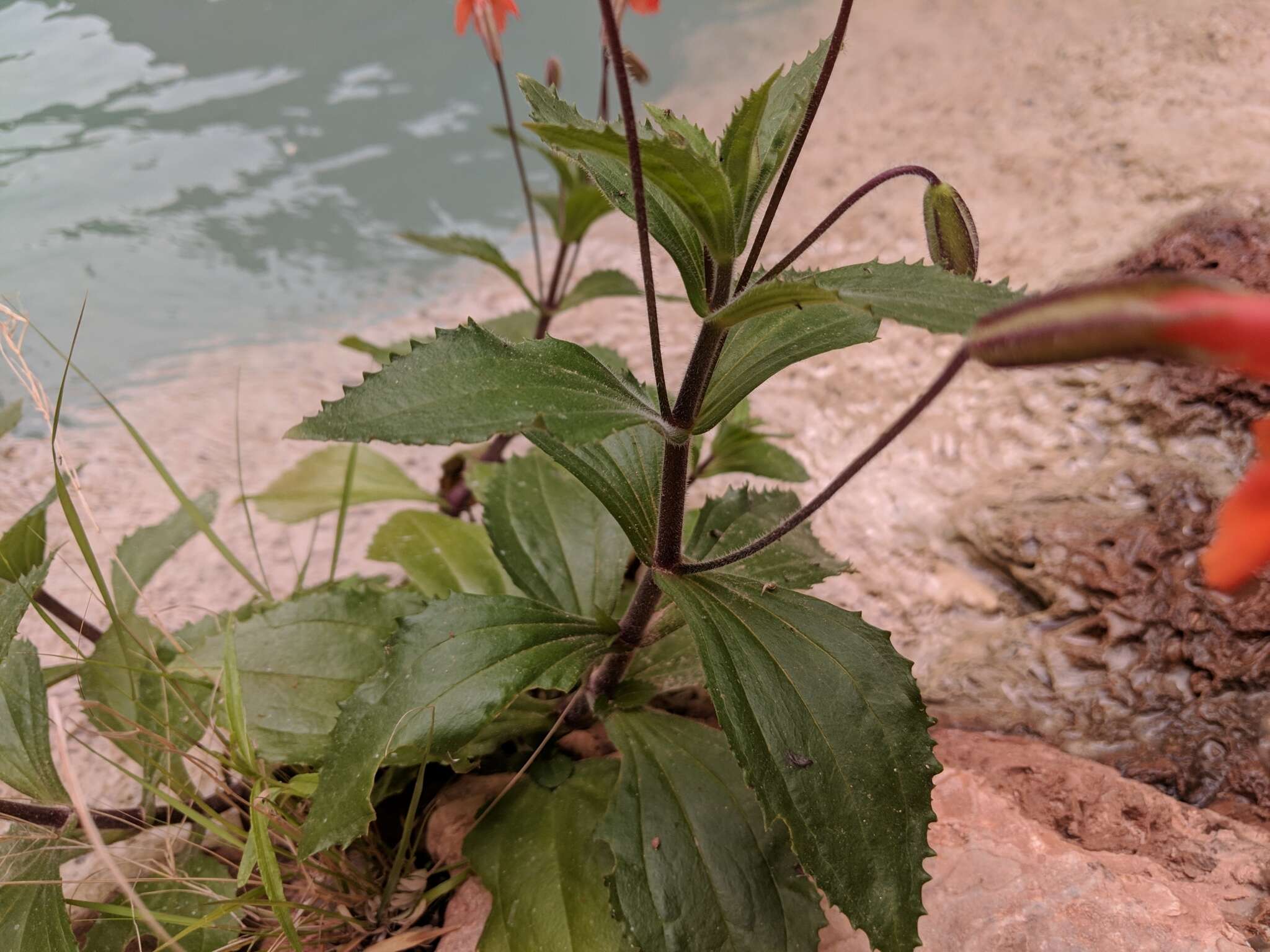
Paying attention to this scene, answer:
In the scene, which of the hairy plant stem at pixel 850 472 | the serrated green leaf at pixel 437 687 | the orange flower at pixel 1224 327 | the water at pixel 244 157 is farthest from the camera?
the water at pixel 244 157

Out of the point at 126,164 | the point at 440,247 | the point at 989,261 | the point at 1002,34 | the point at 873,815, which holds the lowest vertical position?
the point at 873,815

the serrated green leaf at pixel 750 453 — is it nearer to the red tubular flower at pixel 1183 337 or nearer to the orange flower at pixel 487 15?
the orange flower at pixel 487 15

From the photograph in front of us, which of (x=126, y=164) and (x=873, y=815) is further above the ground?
(x=126, y=164)

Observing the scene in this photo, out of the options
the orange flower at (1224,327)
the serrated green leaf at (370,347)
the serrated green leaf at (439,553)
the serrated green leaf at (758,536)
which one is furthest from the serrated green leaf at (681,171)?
the serrated green leaf at (370,347)

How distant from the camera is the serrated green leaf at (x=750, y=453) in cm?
145

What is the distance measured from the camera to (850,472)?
2.34ft

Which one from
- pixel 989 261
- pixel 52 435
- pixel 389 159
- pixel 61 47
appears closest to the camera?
pixel 52 435

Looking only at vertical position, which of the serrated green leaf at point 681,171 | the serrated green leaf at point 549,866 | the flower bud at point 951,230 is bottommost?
the serrated green leaf at point 549,866

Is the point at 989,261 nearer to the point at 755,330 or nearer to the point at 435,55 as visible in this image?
the point at 755,330

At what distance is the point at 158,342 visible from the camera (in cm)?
244

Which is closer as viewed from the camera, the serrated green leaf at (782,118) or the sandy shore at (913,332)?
the serrated green leaf at (782,118)

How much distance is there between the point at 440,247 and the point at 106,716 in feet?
3.32

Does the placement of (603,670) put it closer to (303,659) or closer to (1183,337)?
(303,659)

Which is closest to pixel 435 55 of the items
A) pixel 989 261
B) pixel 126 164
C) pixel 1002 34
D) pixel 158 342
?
pixel 126 164
